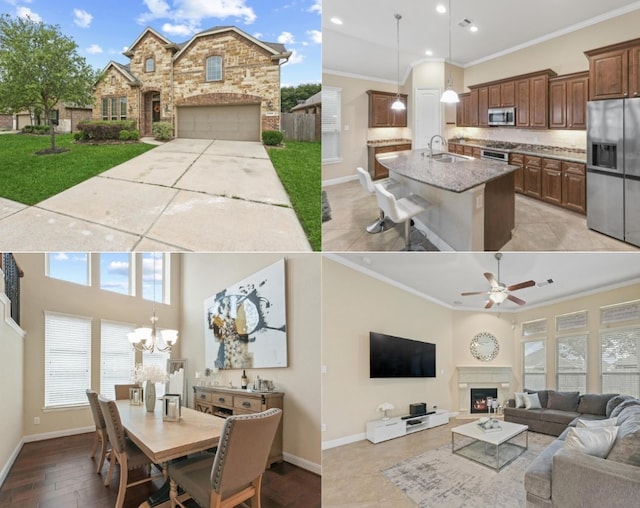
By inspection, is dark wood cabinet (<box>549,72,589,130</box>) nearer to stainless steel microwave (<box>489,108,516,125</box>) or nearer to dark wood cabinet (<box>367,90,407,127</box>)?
stainless steel microwave (<box>489,108,516,125</box>)

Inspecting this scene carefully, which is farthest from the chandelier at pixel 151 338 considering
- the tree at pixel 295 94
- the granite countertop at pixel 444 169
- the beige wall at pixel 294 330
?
the granite countertop at pixel 444 169

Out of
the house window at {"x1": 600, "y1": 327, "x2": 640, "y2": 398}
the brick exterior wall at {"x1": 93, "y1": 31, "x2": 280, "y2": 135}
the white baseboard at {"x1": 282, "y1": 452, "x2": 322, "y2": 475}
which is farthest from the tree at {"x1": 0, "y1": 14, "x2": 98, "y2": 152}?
the house window at {"x1": 600, "y1": 327, "x2": 640, "y2": 398}

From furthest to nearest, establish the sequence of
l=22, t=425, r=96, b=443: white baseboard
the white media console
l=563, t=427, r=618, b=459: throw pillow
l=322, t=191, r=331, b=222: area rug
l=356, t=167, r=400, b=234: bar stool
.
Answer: the white media console, l=563, t=427, r=618, b=459: throw pillow, l=322, t=191, r=331, b=222: area rug, l=356, t=167, r=400, b=234: bar stool, l=22, t=425, r=96, b=443: white baseboard

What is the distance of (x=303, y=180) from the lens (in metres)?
2.33

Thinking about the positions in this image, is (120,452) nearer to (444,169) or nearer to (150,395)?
(150,395)

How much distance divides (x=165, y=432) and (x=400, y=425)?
1349mm

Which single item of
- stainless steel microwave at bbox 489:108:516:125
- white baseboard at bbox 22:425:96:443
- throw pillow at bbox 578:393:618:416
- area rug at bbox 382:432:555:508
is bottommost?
area rug at bbox 382:432:555:508

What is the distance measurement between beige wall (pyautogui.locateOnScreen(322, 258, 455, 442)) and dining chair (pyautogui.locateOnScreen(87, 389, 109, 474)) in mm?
1118

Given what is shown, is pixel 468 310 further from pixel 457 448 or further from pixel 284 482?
pixel 284 482

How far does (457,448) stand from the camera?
8.68 ft

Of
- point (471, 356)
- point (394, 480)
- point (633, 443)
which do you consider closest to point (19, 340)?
point (394, 480)

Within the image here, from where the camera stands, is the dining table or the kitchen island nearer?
the dining table

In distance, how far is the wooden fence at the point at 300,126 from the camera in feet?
7.25

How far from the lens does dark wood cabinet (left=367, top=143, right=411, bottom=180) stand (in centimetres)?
204
